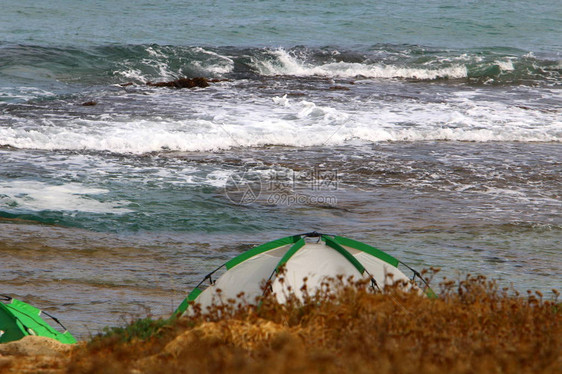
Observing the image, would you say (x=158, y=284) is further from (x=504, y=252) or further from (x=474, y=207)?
(x=474, y=207)

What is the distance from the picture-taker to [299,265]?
24.8 feet

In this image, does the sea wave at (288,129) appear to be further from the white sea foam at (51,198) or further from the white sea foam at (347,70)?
the white sea foam at (347,70)

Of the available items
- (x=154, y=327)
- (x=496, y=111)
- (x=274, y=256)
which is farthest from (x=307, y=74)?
(x=154, y=327)

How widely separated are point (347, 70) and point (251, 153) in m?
12.9

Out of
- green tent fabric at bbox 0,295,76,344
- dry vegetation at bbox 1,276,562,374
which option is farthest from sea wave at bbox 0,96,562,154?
dry vegetation at bbox 1,276,562,374

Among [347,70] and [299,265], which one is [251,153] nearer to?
[299,265]

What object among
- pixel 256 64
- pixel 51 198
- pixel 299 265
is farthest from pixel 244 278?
pixel 256 64

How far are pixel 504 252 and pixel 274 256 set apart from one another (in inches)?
169

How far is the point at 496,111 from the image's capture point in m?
22.4

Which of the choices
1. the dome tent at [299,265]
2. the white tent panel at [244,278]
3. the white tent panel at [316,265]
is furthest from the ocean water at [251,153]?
the white tent panel at [316,265]

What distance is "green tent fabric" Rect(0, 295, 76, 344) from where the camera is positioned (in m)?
7.14

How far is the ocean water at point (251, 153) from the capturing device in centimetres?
1001

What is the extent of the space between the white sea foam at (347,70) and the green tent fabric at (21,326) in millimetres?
21484

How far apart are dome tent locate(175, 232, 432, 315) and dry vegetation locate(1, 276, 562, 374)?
1373 millimetres
